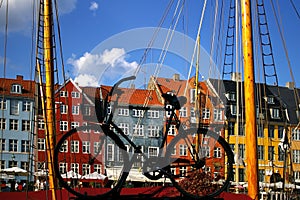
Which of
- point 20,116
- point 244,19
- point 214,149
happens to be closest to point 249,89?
point 244,19

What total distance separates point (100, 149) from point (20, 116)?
5234cm

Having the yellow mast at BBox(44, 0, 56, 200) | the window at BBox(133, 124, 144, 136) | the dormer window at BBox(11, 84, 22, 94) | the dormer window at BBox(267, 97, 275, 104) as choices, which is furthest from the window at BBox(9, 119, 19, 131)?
the yellow mast at BBox(44, 0, 56, 200)

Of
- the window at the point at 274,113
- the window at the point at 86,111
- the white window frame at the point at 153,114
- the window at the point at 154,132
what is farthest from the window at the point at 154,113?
the window at the point at 274,113

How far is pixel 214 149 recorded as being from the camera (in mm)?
7012

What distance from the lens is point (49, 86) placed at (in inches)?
333

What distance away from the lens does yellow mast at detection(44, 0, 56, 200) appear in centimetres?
802

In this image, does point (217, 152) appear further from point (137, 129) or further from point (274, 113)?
point (274, 113)

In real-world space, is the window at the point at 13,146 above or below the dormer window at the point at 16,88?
below

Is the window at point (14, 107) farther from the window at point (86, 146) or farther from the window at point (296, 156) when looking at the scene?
the window at point (86, 146)

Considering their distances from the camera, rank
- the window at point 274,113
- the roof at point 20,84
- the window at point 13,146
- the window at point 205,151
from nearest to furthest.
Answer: the window at point 205,151
the window at point 13,146
the roof at point 20,84
the window at point 274,113

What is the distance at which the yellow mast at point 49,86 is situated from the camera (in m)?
8.02

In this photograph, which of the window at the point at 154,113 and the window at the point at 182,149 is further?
the window at the point at 154,113

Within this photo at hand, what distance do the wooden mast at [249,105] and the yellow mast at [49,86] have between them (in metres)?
3.19

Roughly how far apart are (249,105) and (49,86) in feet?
11.1
